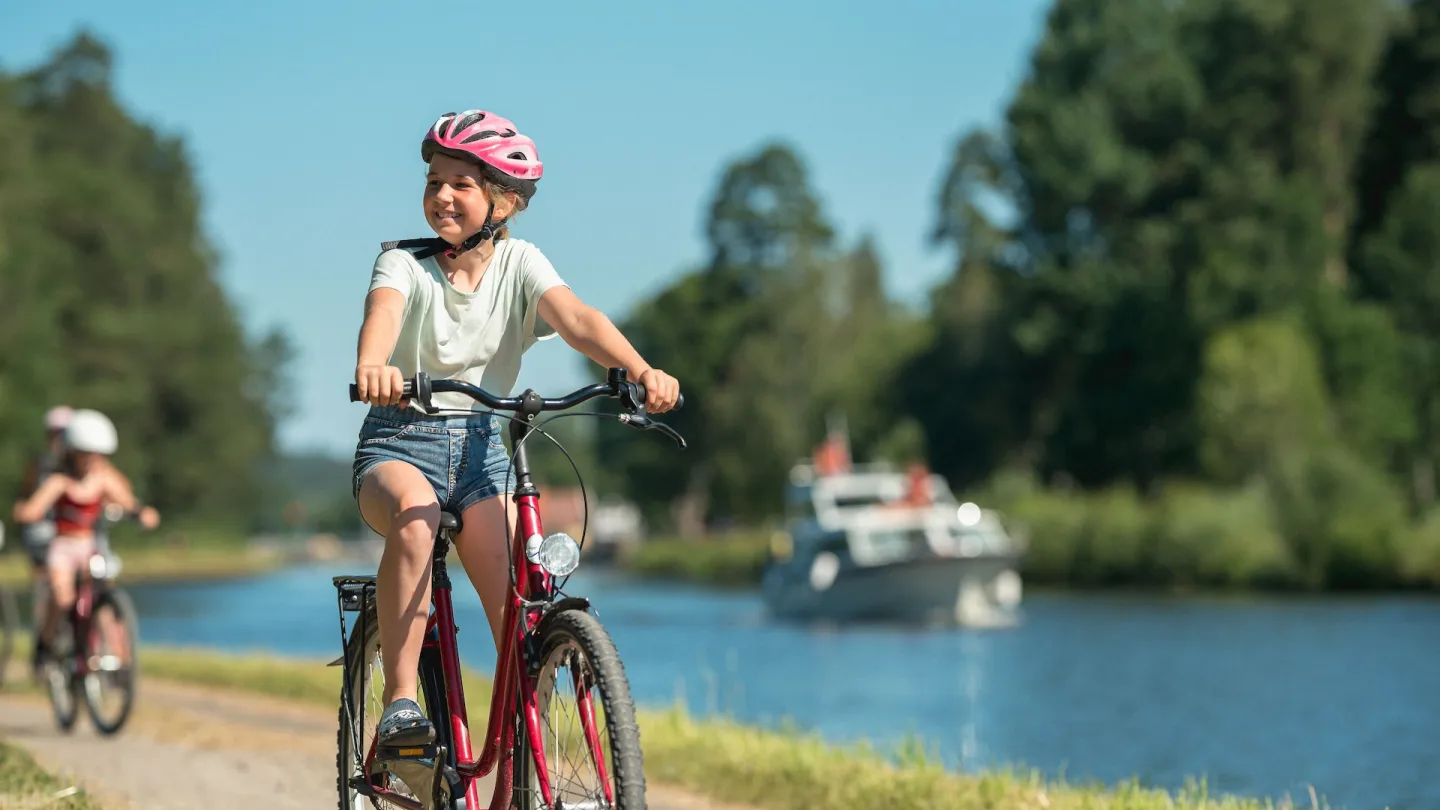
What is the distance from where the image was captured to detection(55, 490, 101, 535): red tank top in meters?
11.2

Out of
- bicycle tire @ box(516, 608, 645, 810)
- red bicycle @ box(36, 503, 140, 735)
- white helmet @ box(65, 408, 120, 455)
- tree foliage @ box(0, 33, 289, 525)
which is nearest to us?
bicycle tire @ box(516, 608, 645, 810)

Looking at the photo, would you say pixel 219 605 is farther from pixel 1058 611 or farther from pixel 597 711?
pixel 597 711

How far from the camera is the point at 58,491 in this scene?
36.6ft

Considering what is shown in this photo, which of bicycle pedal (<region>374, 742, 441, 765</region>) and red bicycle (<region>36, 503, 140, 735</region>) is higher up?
red bicycle (<region>36, 503, 140, 735</region>)

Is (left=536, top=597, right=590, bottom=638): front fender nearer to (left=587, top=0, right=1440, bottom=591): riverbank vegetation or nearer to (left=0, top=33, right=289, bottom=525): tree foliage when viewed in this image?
(left=587, top=0, right=1440, bottom=591): riverbank vegetation

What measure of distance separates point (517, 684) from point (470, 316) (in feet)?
3.04

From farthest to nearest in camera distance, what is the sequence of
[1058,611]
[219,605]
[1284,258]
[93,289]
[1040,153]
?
1. [93,289]
2. [1040,153]
3. [1284,258]
4. [219,605]
5. [1058,611]

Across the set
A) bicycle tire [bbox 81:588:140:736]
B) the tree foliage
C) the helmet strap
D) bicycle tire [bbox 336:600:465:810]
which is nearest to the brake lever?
the helmet strap

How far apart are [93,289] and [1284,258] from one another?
3750cm

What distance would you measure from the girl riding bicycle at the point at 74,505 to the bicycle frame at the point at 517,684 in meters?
6.48

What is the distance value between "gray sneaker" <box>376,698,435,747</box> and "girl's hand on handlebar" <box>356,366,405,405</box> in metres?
0.86

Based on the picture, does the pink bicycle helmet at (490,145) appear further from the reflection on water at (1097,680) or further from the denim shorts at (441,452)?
the reflection on water at (1097,680)

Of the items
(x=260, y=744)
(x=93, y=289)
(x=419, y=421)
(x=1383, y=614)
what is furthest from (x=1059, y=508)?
(x=419, y=421)

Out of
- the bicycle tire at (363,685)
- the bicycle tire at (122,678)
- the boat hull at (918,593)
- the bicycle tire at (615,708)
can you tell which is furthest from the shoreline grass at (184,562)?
the bicycle tire at (615,708)
